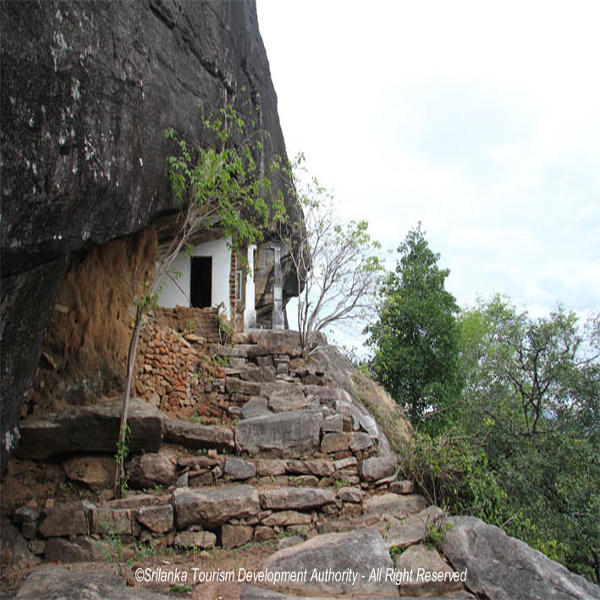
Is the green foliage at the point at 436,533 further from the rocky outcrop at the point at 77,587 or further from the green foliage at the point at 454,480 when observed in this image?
the rocky outcrop at the point at 77,587

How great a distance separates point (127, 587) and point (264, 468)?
314 centimetres

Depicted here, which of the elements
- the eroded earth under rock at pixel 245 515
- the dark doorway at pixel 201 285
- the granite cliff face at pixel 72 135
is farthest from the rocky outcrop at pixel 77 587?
the dark doorway at pixel 201 285

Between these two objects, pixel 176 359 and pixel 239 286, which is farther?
pixel 239 286

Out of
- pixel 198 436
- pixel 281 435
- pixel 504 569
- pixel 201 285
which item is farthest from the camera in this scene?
pixel 201 285

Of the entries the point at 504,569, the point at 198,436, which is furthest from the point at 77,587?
the point at 504,569

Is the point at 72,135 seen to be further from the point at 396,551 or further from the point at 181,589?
the point at 396,551

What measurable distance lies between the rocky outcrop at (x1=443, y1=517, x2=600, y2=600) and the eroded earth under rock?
0.06 ft

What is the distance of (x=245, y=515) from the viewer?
743 centimetres

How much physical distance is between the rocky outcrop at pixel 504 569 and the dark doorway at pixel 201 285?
10.7 meters

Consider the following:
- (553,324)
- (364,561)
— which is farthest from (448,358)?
(364,561)

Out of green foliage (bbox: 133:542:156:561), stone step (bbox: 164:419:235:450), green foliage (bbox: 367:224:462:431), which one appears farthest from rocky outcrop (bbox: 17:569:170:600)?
green foliage (bbox: 367:224:462:431)

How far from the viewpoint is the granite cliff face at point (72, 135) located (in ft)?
15.3

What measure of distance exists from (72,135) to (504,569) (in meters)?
7.14

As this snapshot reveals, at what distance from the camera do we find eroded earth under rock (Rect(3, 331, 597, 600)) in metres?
6.11
